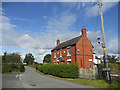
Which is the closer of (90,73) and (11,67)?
(90,73)

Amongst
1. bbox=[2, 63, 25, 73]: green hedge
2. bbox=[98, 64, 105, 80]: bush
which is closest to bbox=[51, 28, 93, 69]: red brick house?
bbox=[98, 64, 105, 80]: bush

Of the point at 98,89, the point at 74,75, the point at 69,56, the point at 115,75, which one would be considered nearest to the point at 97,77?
the point at 74,75

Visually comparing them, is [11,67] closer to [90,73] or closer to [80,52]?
[80,52]

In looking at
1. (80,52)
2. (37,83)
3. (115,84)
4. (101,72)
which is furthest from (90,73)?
(80,52)

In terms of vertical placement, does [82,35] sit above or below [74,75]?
above

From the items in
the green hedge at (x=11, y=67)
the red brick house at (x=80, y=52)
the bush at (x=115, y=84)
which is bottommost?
the green hedge at (x=11, y=67)

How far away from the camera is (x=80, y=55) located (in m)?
24.7

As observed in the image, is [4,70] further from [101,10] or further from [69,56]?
[101,10]

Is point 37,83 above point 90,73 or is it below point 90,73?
below

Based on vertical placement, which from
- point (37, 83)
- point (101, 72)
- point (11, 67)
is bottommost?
point (11, 67)

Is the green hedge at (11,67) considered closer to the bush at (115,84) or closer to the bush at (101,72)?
the bush at (101,72)

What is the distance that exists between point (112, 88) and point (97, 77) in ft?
20.6

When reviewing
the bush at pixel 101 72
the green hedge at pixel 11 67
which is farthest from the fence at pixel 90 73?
the green hedge at pixel 11 67

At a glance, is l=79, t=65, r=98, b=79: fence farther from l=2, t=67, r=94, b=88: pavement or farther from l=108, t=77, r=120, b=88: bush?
l=108, t=77, r=120, b=88: bush
